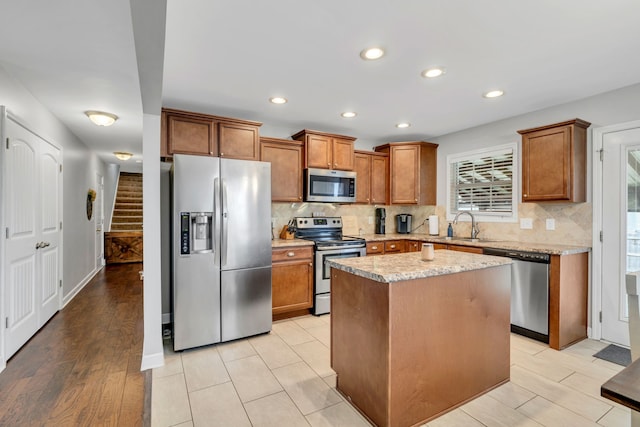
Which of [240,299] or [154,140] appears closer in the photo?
[154,140]

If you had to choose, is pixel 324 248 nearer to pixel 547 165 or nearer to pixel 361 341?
pixel 361 341

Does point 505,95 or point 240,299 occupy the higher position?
point 505,95

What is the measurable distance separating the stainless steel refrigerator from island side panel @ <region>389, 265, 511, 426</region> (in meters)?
1.75

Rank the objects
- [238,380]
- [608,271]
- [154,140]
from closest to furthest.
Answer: [238,380], [154,140], [608,271]

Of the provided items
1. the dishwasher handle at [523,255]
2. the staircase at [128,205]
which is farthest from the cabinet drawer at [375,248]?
the staircase at [128,205]

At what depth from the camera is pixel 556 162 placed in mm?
3072

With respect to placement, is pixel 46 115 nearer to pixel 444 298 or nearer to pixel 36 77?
pixel 36 77

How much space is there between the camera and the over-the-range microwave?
3.97 meters

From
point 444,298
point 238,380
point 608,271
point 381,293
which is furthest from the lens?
point 608,271

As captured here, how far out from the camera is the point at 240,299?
3043 millimetres

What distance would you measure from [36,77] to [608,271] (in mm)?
5324

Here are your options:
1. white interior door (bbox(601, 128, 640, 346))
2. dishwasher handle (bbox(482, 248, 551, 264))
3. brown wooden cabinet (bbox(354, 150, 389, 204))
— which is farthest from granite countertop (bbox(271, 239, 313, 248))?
white interior door (bbox(601, 128, 640, 346))

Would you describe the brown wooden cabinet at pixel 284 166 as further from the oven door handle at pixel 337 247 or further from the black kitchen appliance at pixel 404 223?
the black kitchen appliance at pixel 404 223

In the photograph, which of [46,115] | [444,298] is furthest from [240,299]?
[46,115]
